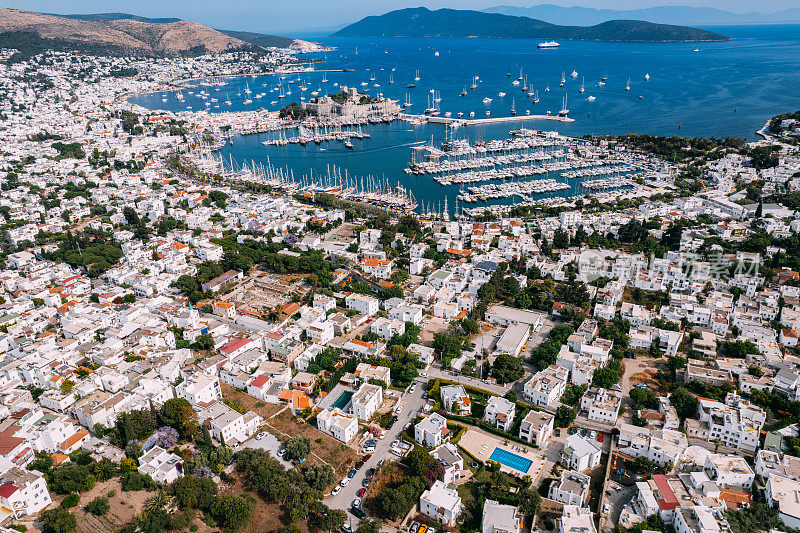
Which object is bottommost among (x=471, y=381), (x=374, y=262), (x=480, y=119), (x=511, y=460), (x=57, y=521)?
(x=511, y=460)

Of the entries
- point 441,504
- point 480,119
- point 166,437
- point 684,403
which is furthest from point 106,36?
point 684,403

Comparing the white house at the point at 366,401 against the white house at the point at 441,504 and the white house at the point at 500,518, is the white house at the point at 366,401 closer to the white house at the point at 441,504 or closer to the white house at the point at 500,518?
the white house at the point at 441,504

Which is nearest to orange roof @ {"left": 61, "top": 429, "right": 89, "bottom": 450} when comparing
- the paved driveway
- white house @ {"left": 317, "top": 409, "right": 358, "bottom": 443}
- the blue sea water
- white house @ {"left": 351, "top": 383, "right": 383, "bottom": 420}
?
the paved driveway

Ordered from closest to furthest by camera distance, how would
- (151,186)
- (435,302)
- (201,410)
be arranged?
(201,410), (435,302), (151,186)

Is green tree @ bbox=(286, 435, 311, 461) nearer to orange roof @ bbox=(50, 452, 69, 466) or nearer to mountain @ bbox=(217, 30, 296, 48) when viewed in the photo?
orange roof @ bbox=(50, 452, 69, 466)

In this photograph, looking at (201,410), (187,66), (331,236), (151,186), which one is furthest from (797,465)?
(187,66)

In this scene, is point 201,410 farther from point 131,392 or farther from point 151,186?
point 151,186

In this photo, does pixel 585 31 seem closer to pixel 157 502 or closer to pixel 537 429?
pixel 537 429
